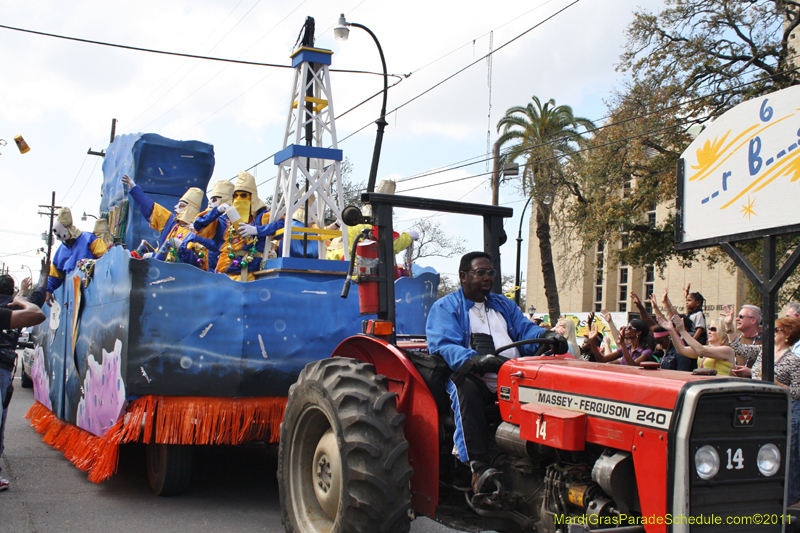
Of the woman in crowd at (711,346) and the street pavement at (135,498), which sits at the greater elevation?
the woman in crowd at (711,346)

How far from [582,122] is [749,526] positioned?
77.4 ft

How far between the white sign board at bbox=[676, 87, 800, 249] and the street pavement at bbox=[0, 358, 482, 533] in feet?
9.47

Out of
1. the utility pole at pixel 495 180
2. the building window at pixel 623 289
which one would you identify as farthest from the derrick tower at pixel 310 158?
the building window at pixel 623 289

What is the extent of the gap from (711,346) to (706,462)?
3.13 metres

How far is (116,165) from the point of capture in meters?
9.48

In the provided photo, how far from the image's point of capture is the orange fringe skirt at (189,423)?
5402mm

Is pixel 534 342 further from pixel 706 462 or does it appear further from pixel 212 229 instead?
pixel 212 229

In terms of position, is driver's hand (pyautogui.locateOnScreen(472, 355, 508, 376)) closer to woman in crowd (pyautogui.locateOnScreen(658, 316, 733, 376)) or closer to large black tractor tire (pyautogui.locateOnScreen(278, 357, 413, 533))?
large black tractor tire (pyautogui.locateOnScreen(278, 357, 413, 533))

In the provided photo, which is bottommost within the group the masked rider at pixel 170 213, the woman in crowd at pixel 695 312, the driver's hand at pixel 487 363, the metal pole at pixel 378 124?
the driver's hand at pixel 487 363

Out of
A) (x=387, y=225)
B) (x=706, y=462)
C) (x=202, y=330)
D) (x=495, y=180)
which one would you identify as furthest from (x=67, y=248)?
(x=495, y=180)

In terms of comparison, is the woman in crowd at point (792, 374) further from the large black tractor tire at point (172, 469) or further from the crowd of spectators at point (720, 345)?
the large black tractor tire at point (172, 469)

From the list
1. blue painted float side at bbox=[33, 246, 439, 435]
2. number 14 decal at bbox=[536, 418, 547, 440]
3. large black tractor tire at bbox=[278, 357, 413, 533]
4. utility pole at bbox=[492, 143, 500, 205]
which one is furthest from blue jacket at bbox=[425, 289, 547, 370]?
utility pole at bbox=[492, 143, 500, 205]

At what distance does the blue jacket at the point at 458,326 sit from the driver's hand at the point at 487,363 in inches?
3.3

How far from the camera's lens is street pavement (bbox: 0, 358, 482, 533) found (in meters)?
5.02
